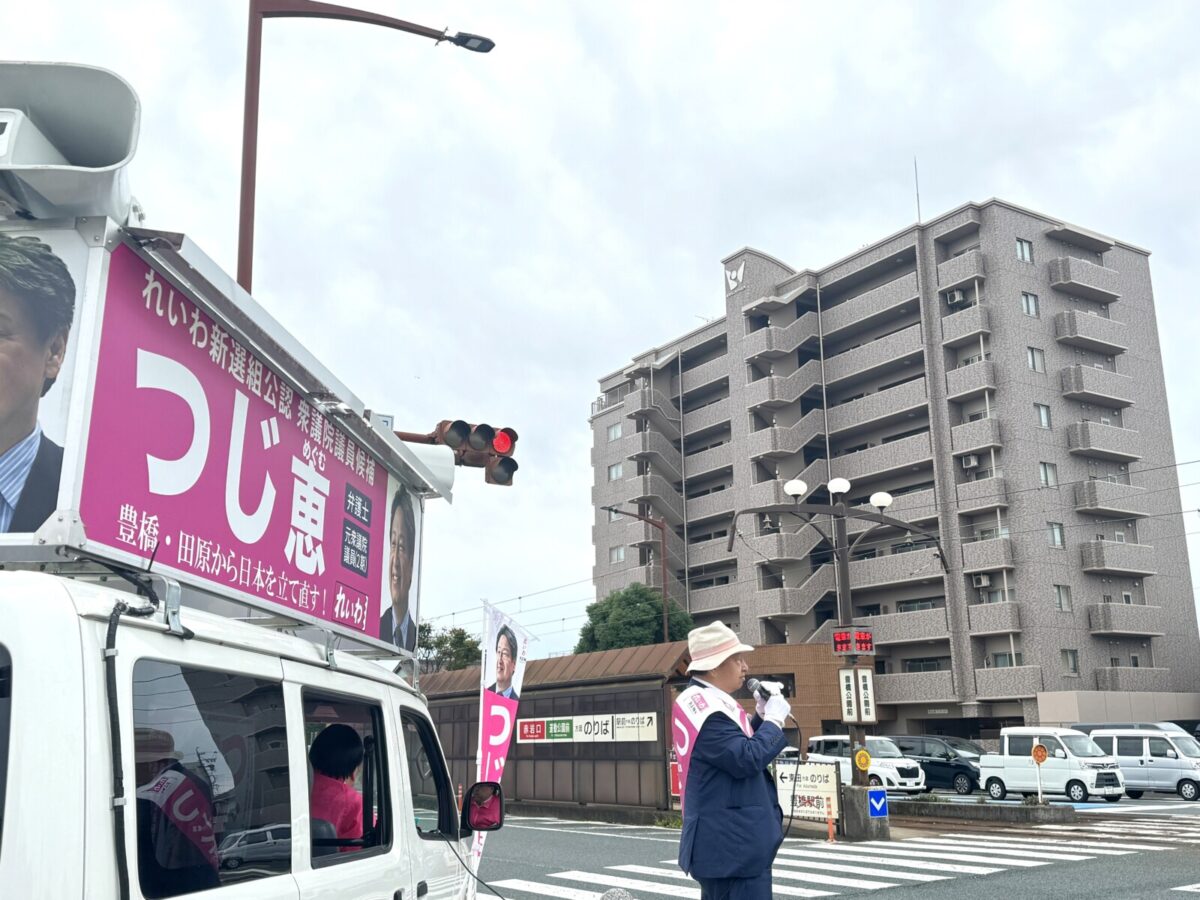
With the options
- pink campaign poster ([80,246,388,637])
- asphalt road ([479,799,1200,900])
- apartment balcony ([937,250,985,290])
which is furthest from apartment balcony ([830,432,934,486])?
pink campaign poster ([80,246,388,637])

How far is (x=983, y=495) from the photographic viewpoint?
39.5 metres

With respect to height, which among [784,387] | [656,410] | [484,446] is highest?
[656,410]

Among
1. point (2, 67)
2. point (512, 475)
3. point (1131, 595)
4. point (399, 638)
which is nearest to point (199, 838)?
point (2, 67)

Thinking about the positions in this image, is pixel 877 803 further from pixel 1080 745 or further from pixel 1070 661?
pixel 1070 661

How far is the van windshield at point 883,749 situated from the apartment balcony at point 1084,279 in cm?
2236

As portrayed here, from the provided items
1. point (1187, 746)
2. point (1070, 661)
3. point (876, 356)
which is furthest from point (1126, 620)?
point (1187, 746)

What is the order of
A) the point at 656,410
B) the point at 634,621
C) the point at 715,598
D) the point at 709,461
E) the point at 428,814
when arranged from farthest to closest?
Result: the point at 656,410
the point at 709,461
the point at 715,598
the point at 634,621
the point at 428,814

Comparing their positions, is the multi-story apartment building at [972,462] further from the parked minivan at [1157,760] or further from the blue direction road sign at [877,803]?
the blue direction road sign at [877,803]

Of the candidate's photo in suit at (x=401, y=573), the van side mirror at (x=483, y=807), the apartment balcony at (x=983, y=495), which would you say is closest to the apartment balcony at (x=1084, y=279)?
the apartment balcony at (x=983, y=495)

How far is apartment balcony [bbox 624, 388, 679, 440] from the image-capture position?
5378 cm

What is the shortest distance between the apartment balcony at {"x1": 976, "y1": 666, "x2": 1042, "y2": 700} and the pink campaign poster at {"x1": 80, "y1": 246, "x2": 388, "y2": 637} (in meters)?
36.6

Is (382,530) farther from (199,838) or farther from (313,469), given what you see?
(199,838)

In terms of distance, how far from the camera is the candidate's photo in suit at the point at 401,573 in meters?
4.38

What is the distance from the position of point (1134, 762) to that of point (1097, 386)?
64.0 ft
